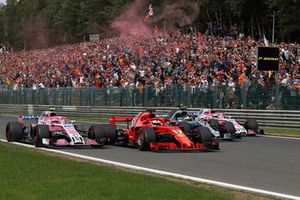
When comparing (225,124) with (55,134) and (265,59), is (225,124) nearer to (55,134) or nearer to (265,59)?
(55,134)

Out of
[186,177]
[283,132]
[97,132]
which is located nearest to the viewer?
[186,177]

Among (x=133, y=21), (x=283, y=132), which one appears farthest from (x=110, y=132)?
(x=133, y=21)

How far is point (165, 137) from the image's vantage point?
16938 mm

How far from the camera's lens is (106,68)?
41.8m

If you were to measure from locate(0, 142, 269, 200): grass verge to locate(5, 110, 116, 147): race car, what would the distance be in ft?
13.9

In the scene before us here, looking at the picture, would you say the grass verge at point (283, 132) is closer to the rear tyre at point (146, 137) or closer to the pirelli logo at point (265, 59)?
the pirelli logo at point (265, 59)

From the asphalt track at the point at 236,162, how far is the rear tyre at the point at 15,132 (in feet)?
9.94

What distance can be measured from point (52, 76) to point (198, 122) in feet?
99.9

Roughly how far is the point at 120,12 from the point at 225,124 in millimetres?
43907

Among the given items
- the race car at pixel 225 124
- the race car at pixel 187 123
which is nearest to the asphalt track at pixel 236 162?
the race car at pixel 187 123

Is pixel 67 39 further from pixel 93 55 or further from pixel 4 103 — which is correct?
pixel 93 55

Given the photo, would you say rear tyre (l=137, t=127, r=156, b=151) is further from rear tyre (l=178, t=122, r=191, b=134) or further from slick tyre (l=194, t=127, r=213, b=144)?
rear tyre (l=178, t=122, r=191, b=134)

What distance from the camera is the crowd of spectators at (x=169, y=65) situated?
1206 inches

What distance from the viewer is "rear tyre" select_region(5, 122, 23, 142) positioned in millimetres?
19109
